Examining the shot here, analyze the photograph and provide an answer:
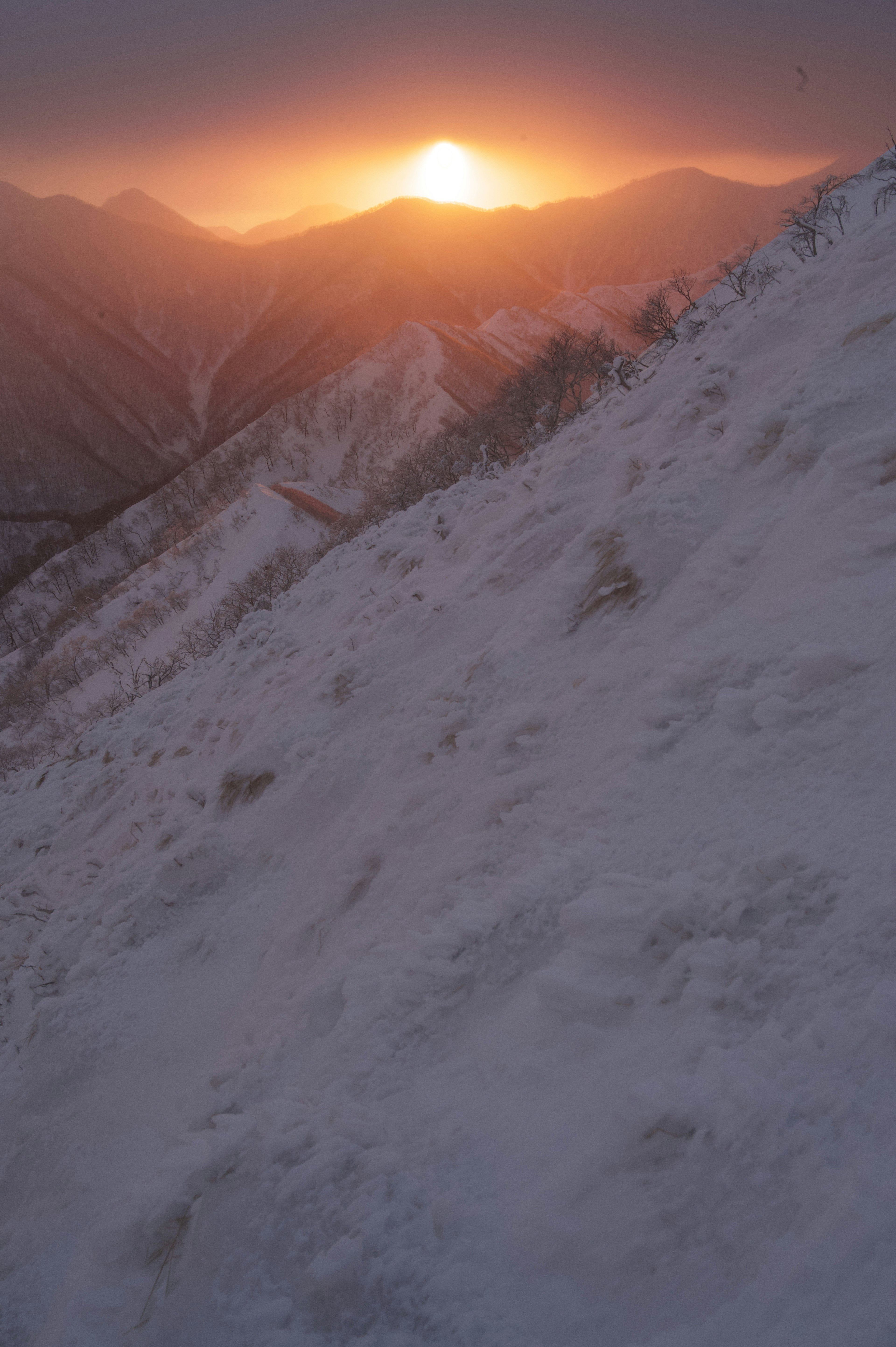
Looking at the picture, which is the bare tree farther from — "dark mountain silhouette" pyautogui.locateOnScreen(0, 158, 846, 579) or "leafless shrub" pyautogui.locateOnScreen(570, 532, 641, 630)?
"dark mountain silhouette" pyautogui.locateOnScreen(0, 158, 846, 579)

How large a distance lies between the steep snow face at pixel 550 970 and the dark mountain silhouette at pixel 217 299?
339 feet

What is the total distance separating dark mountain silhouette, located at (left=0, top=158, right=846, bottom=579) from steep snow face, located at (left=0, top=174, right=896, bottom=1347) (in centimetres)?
10325

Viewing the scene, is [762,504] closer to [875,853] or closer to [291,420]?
[875,853]

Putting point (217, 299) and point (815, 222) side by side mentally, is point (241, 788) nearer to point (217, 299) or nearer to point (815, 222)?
point (815, 222)

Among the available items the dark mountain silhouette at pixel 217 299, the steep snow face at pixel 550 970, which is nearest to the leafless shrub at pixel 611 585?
the steep snow face at pixel 550 970

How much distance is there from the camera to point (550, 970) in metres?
2.43

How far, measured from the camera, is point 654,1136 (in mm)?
1764

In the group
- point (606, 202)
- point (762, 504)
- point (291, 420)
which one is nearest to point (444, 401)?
point (291, 420)

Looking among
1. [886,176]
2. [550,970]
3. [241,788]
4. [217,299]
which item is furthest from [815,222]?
[217,299]

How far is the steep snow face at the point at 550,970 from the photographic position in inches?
64.5

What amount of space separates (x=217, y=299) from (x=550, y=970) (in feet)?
554

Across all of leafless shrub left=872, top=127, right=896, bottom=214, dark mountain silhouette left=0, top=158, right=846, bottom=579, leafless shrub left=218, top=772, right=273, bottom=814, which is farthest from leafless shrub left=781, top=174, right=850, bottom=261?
dark mountain silhouette left=0, top=158, right=846, bottom=579

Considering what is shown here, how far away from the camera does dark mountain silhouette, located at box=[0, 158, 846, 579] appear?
340ft

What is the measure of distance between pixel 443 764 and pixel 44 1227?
10.8ft
